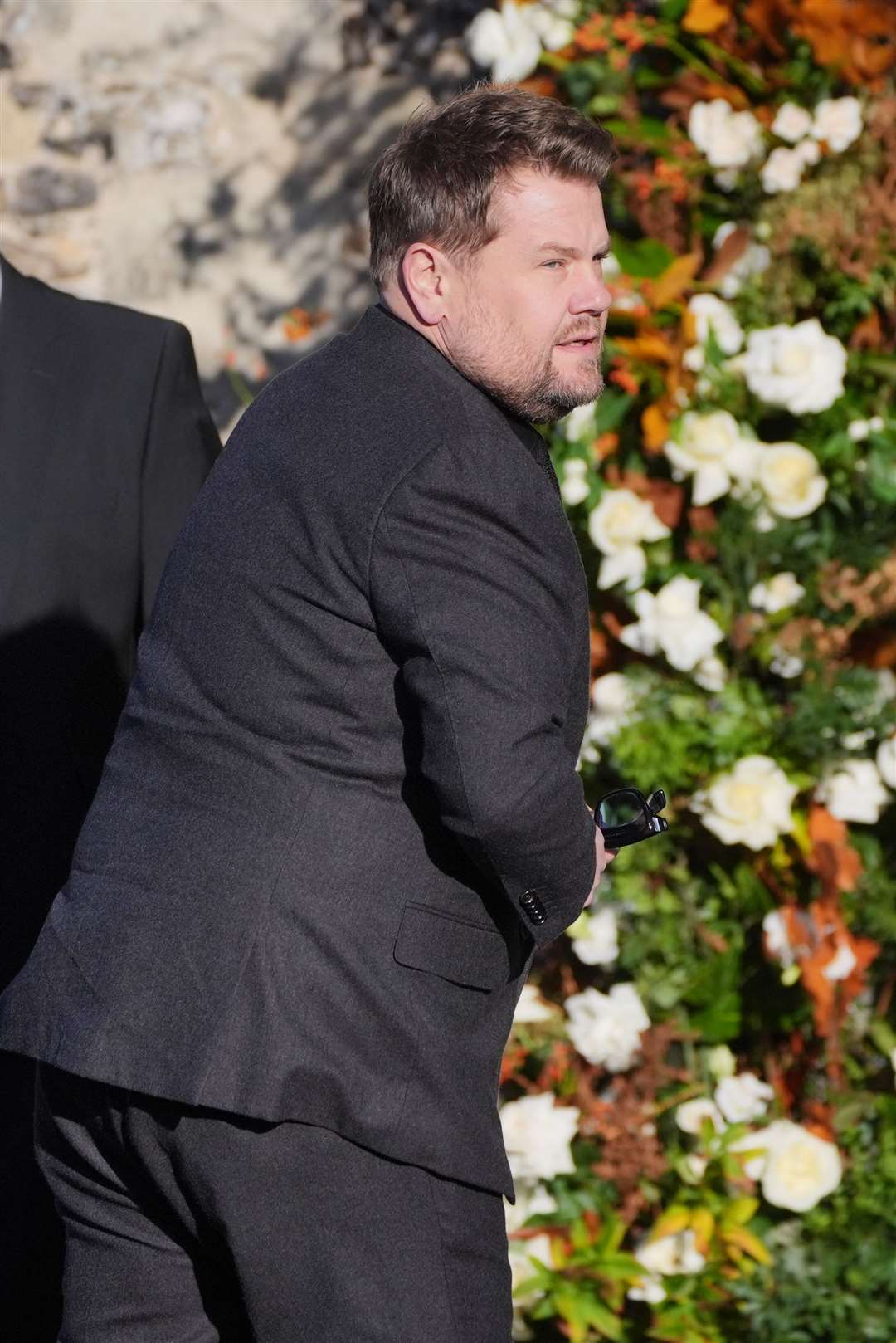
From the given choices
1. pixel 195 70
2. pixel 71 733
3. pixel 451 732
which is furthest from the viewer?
pixel 195 70

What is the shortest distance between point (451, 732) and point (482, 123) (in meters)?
0.64

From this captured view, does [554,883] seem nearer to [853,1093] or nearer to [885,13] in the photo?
[853,1093]

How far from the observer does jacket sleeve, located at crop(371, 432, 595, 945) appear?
148 centimetres

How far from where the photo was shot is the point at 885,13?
2.60 m

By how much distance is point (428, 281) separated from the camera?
166 centimetres

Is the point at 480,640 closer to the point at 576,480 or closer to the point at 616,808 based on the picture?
the point at 616,808

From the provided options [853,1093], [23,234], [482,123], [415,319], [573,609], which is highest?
[482,123]

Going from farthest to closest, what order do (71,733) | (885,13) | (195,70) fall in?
(195,70) → (885,13) → (71,733)

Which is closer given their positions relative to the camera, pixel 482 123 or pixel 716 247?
pixel 482 123

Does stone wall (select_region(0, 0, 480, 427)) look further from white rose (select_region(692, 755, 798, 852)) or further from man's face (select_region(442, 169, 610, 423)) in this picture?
man's face (select_region(442, 169, 610, 423))

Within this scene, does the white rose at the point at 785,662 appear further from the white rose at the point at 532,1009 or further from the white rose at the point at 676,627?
the white rose at the point at 532,1009

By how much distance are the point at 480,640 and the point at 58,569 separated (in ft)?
3.15

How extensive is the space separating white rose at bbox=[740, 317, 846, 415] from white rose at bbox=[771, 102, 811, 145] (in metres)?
0.32

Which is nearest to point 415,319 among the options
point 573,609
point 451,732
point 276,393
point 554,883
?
point 276,393
